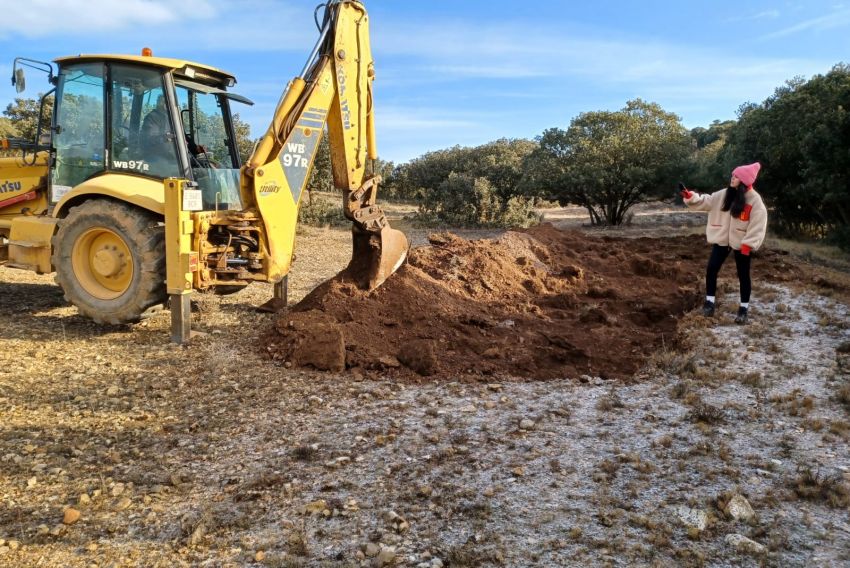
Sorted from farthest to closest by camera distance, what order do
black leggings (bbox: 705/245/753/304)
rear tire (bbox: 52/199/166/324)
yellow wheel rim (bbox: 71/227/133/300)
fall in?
black leggings (bbox: 705/245/753/304), yellow wheel rim (bbox: 71/227/133/300), rear tire (bbox: 52/199/166/324)

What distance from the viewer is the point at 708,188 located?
17641mm

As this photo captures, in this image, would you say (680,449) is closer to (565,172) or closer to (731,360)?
(731,360)

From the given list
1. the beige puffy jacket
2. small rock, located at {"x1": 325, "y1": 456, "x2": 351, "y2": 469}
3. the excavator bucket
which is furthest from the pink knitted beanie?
small rock, located at {"x1": 325, "y1": 456, "x2": 351, "y2": 469}

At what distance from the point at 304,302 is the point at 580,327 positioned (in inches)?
120

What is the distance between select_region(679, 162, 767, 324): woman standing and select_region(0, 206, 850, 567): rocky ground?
0.79 metres

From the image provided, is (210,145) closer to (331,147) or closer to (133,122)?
(133,122)

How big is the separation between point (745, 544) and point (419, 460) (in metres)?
1.75

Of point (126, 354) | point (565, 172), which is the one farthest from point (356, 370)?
point (565, 172)

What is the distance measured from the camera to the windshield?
671cm

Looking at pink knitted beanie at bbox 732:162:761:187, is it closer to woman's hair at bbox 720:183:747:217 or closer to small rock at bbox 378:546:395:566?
woman's hair at bbox 720:183:747:217

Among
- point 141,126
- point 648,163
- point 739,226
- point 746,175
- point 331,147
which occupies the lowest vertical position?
point 739,226

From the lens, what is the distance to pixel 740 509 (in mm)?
3061

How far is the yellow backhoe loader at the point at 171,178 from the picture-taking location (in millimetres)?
6148

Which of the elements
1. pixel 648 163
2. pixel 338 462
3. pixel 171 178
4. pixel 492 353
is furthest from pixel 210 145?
pixel 648 163
